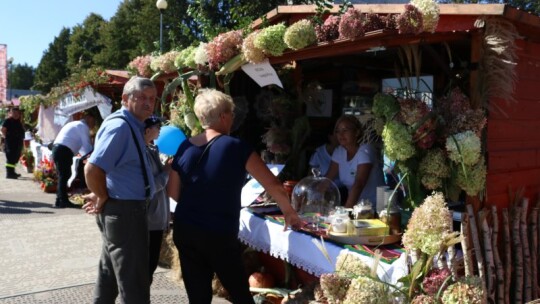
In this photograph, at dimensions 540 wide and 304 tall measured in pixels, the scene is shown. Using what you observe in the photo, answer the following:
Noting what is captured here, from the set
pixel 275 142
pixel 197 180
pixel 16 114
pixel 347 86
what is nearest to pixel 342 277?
pixel 197 180

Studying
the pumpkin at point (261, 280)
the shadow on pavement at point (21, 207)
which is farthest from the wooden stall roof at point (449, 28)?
the shadow on pavement at point (21, 207)

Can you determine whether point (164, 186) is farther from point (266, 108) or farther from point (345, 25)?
point (266, 108)

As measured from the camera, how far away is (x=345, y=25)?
120 inches

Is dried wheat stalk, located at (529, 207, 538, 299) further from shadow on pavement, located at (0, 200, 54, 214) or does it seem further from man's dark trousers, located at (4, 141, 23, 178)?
man's dark trousers, located at (4, 141, 23, 178)

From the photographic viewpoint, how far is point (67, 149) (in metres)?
8.77

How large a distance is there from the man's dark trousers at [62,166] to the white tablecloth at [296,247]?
5813 millimetres

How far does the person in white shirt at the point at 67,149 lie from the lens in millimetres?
8734

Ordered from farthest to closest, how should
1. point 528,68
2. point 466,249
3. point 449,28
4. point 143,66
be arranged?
point 143,66 < point 528,68 < point 449,28 < point 466,249

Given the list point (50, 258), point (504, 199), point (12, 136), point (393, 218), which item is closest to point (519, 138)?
point (504, 199)

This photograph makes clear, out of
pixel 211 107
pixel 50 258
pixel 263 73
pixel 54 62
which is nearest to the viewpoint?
pixel 211 107

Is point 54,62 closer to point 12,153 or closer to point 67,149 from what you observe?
point 12,153

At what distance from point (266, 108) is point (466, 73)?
2465 mm

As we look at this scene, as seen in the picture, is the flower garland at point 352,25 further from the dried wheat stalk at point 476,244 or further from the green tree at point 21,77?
the green tree at point 21,77

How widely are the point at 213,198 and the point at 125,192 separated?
0.53 meters
